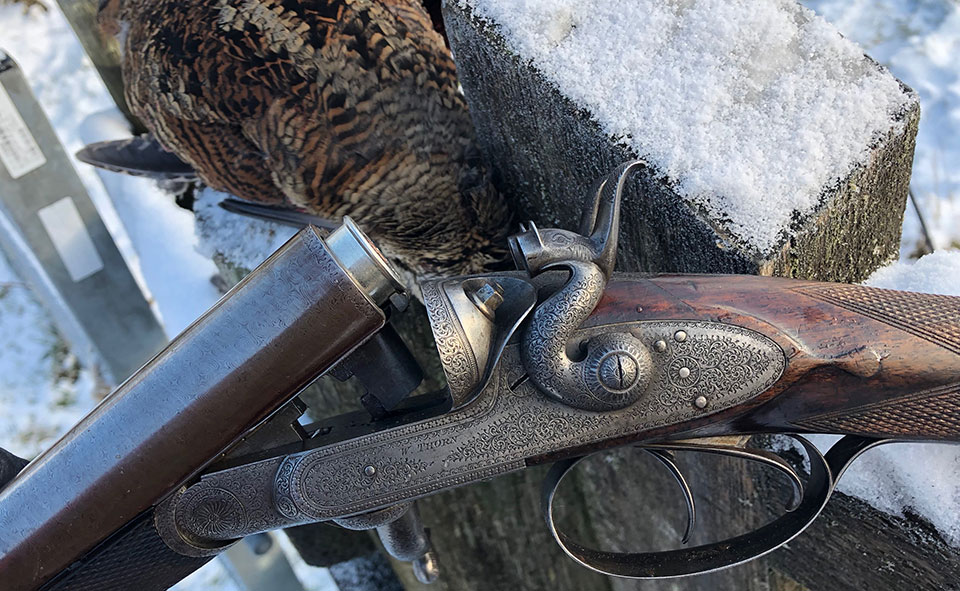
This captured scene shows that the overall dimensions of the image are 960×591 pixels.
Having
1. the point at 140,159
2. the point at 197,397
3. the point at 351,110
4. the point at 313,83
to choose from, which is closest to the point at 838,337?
the point at 197,397

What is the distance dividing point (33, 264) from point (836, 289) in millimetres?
3551

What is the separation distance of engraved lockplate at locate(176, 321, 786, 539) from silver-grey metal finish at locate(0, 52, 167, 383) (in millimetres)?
1758

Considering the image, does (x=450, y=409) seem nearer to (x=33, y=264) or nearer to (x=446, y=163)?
(x=446, y=163)

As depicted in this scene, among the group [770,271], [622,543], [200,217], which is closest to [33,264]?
[200,217]

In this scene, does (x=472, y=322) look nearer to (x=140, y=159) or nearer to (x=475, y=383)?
(x=475, y=383)

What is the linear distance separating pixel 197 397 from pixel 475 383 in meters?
0.39

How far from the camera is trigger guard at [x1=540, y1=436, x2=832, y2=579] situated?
1380 millimetres

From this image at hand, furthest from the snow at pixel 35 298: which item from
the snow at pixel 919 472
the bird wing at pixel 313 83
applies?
the snow at pixel 919 472

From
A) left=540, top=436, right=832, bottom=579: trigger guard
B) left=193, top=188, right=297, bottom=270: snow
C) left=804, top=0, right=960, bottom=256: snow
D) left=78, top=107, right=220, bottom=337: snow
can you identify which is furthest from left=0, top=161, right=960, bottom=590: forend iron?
left=804, top=0, right=960, bottom=256: snow

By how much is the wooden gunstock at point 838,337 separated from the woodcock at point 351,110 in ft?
3.00

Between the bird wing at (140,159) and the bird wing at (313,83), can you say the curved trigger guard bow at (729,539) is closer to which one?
the bird wing at (313,83)

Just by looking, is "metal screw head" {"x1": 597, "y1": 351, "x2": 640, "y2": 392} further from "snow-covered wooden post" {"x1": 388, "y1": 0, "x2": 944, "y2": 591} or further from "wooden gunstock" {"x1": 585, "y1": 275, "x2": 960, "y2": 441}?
"snow-covered wooden post" {"x1": 388, "y1": 0, "x2": 944, "y2": 591}

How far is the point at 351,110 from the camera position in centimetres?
207

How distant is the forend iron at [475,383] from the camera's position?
45.2 inches
